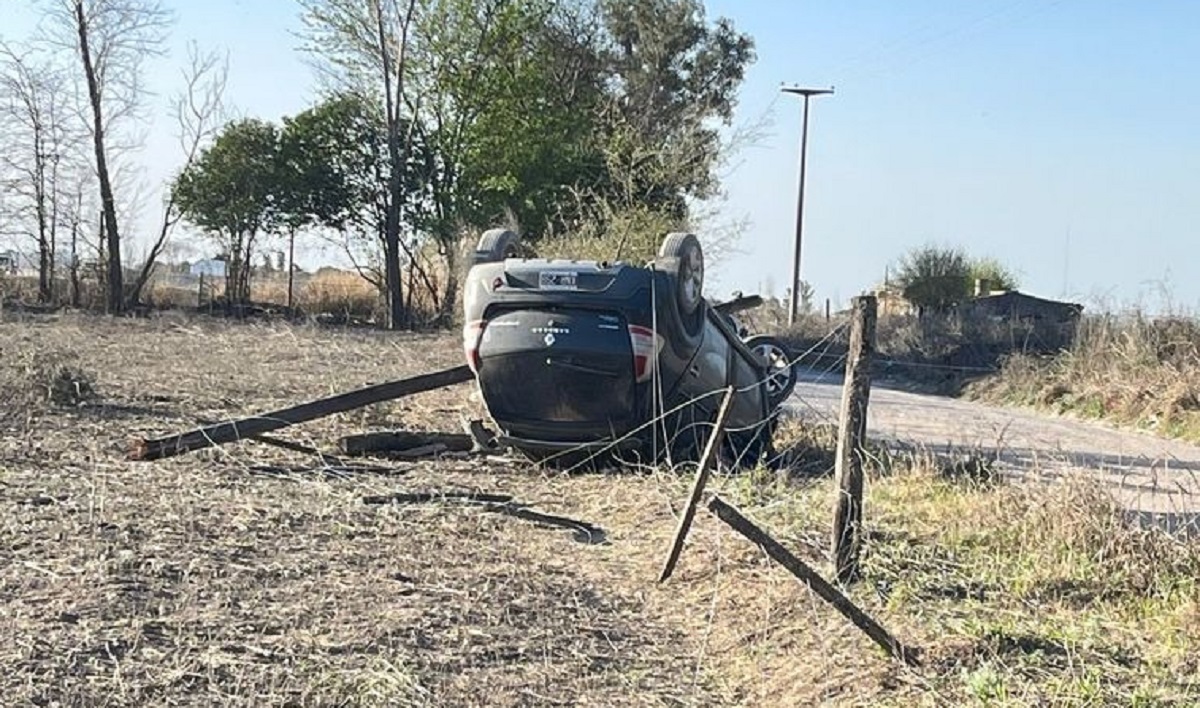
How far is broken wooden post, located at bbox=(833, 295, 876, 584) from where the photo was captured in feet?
16.4

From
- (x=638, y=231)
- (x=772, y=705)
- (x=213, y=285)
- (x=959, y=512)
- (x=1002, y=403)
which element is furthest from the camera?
(x=213, y=285)

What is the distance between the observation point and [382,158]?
3362cm

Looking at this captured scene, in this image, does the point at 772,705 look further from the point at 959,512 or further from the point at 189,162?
the point at 189,162

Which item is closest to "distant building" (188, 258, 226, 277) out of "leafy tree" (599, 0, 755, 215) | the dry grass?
"leafy tree" (599, 0, 755, 215)

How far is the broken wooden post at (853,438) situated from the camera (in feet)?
16.4

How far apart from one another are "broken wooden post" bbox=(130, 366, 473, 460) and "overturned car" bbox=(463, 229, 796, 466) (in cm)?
64

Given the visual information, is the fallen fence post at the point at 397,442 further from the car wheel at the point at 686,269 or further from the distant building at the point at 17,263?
the distant building at the point at 17,263

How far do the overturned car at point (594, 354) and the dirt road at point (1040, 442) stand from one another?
220 centimetres

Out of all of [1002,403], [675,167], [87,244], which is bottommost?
[1002,403]

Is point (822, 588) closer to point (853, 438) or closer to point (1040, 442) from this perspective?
point (853, 438)

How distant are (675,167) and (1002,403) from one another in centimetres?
788

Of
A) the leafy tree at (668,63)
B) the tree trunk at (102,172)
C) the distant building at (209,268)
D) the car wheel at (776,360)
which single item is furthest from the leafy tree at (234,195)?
the car wheel at (776,360)

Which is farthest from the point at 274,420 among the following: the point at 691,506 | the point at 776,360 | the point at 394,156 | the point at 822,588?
the point at 394,156

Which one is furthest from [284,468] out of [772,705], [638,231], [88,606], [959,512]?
[638,231]
